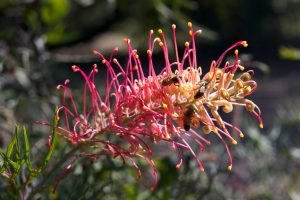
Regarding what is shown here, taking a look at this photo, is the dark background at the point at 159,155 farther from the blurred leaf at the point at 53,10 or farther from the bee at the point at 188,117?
the bee at the point at 188,117

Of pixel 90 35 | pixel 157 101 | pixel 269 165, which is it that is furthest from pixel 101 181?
pixel 90 35

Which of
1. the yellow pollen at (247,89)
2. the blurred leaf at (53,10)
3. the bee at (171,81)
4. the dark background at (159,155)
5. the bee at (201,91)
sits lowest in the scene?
the dark background at (159,155)

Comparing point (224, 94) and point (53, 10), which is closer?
point (224, 94)

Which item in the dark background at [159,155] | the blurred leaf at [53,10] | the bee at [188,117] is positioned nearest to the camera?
the bee at [188,117]

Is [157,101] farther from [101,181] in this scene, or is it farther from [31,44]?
[31,44]

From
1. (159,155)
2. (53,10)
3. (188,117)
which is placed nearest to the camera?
(188,117)

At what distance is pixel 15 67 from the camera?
2.04 meters

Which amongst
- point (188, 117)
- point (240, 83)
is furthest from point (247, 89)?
point (188, 117)

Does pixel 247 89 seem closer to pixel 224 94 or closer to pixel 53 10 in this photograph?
pixel 224 94

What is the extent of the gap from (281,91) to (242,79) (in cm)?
763

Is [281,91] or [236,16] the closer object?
[281,91]

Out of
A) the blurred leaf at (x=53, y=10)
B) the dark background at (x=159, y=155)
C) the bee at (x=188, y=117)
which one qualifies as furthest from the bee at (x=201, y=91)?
the blurred leaf at (x=53, y=10)

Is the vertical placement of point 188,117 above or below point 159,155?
above

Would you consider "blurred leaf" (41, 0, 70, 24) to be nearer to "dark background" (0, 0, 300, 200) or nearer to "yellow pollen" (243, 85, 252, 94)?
"dark background" (0, 0, 300, 200)
